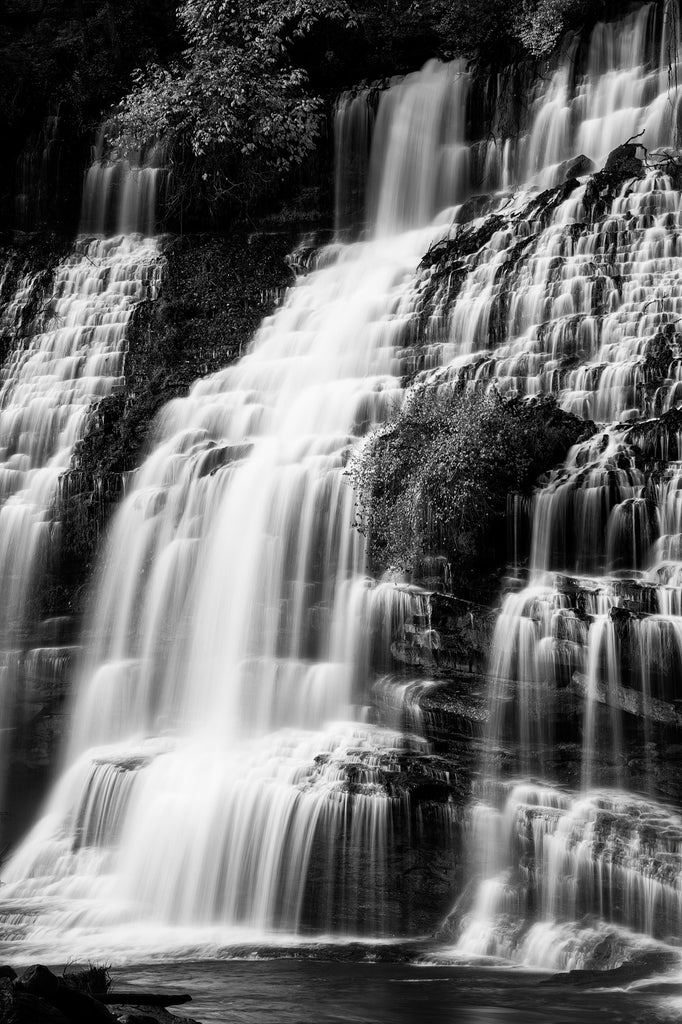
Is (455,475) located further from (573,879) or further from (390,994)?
(390,994)

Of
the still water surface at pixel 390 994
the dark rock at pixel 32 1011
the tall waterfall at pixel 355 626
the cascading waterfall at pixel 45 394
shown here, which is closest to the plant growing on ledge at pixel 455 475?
the tall waterfall at pixel 355 626

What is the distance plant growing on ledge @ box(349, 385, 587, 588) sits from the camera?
14.3 m

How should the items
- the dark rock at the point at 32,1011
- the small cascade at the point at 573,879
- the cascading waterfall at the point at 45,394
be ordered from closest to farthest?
the dark rock at the point at 32,1011, the small cascade at the point at 573,879, the cascading waterfall at the point at 45,394

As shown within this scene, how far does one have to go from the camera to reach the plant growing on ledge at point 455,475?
14.3m

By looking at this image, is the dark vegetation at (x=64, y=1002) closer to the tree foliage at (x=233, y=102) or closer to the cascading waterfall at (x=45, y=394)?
the cascading waterfall at (x=45, y=394)

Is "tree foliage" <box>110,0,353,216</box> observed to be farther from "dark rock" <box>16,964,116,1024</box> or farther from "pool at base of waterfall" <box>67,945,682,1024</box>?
"dark rock" <box>16,964,116,1024</box>

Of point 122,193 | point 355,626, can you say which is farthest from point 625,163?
point 122,193

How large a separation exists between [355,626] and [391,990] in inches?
213

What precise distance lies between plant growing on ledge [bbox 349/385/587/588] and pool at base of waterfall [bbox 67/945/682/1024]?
4.95 meters

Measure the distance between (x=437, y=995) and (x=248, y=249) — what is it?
19.3 meters

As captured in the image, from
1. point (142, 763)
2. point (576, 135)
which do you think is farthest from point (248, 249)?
point (142, 763)

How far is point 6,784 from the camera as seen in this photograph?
1714cm

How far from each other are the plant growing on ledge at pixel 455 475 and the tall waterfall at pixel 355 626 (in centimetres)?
44

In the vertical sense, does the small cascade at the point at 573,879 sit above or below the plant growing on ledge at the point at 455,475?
below
